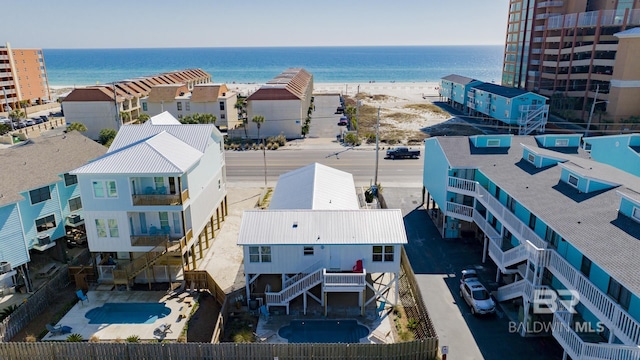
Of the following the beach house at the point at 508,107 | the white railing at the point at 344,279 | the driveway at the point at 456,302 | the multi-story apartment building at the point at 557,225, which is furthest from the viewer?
the beach house at the point at 508,107

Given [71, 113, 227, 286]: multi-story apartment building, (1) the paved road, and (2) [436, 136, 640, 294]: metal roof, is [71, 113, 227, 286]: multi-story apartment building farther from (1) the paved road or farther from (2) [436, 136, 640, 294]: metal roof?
(2) [436, 136, 640, 294]: metal roof

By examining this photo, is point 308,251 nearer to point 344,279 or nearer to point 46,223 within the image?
point 344,279

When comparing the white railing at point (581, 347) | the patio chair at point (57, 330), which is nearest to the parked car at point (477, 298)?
the white railing at point (581, 347)

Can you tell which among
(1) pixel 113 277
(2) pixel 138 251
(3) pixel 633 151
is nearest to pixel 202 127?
(2) pixel 138 251

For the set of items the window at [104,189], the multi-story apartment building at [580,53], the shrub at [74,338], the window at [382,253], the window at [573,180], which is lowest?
the shrub at [74,338]

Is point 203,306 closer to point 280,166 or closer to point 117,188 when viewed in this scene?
point 117,188

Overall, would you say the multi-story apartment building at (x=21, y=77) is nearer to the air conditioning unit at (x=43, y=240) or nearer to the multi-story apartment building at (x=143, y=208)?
the air conditioning unit at (x=43, y=240)
